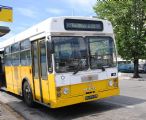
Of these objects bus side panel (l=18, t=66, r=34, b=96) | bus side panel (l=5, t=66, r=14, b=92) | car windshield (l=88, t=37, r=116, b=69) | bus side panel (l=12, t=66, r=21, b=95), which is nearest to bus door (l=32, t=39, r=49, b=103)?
bus side panel (l=18, t=66, r=34, b=96)

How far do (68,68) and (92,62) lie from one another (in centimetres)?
92

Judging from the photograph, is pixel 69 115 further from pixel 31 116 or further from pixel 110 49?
pixel 110 49

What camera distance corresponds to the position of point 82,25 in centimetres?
1105

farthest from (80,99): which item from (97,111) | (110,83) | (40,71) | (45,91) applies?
(40,71)

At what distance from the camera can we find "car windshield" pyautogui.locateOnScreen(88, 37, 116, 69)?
11008 mm

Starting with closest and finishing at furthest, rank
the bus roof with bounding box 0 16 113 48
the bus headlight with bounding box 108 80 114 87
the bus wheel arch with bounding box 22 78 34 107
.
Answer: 1. the bus roof with bounding box 0 16 113 48
2. the bus headlight with bounding box 108 80 114 87
3. the bus wheel arch with bounding box 22 78 34 107

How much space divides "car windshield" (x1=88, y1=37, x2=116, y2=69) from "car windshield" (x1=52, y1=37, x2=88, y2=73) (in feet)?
0.91

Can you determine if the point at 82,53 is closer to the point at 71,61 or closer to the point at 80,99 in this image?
the point at 71,61

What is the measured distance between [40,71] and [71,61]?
1.29 m

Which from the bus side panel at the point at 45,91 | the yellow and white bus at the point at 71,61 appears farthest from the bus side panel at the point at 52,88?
the bus side panel at the point at 45,91

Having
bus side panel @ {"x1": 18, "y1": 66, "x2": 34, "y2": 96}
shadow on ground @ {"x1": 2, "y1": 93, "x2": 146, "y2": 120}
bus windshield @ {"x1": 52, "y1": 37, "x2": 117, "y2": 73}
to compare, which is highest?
bus windshield @ {"x1": 52, "y1": 37, "x2": 117, "y2": 73}

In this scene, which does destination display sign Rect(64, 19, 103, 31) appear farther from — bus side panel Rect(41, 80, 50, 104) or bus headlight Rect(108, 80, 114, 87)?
Answer: bus side panel Rect(41, 80, 50, 104)

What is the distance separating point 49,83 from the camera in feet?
34.6

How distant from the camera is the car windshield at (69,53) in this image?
10.3m
